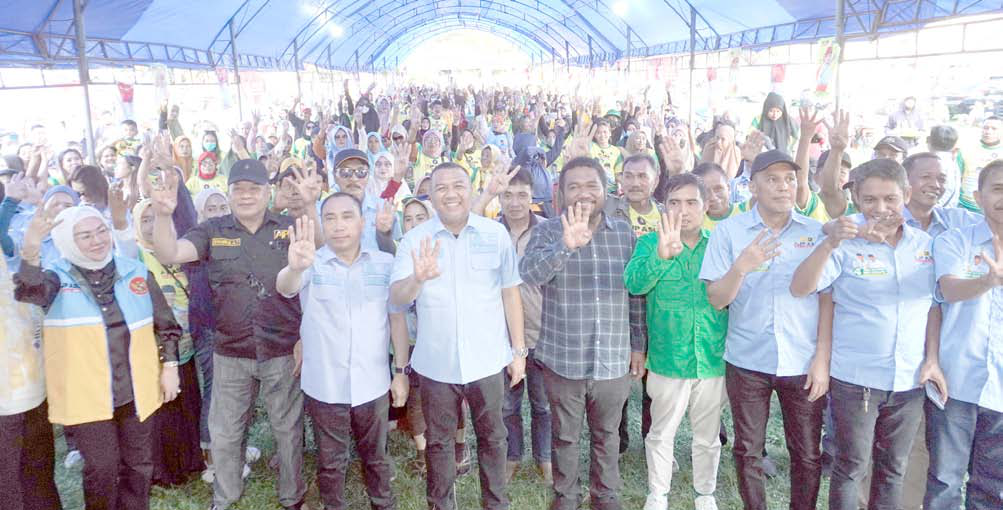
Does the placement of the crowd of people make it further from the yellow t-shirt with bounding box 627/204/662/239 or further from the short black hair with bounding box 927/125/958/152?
the short black hair with bounding box 927/125/958/152

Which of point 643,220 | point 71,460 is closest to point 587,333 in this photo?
point 643,220

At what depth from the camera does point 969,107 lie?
14.4m

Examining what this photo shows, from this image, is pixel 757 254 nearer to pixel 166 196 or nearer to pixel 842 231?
pixel 842 231

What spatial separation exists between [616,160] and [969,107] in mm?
12761

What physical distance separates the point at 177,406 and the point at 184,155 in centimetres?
386

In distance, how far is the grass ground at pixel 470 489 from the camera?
3.40 metres

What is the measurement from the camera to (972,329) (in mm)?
2545

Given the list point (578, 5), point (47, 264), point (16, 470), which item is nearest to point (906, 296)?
point (47, 264)

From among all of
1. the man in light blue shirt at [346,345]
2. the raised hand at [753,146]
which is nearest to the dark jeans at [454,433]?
the man in light blue shirt at [346,345]

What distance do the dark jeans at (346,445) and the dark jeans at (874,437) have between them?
6.56 feet

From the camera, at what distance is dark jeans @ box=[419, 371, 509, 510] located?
2939 millimetres

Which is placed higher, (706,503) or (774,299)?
(774,299)

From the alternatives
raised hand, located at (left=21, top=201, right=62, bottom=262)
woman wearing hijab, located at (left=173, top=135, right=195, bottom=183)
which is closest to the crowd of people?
raised hand, located at (left=21, top=201, right=62, bottom=262)

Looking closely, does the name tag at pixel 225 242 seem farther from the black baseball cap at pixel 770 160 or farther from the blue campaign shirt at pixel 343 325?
the black baseball cap at pixel 770 160
